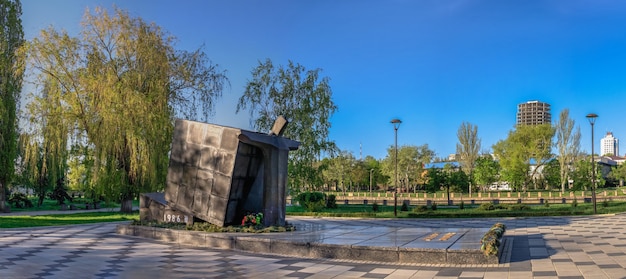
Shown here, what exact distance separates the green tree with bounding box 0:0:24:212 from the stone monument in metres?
18.1

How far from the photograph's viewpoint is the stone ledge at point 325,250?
9.87 m

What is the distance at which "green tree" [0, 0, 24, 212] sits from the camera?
28.7m

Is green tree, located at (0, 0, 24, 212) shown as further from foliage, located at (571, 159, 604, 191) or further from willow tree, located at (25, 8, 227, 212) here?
foliage, located at (571, 159, 604, 191)

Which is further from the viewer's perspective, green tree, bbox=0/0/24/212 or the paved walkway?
green tree, bbox=0/0/24/212

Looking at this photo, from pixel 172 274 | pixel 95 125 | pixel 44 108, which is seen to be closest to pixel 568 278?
pixel 172 274

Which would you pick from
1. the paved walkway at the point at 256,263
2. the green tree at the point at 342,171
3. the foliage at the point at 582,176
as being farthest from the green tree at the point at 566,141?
the paved walkway at the point at 256,263

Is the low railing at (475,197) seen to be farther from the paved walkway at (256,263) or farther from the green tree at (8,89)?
the paved walkway at (256,263)

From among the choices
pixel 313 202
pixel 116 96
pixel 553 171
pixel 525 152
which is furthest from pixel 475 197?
pixel 116 96

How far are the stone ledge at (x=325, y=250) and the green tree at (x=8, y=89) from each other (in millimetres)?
20740

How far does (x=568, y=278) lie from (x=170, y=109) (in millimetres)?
23911

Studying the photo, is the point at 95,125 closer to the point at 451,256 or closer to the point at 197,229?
the point at 197,229

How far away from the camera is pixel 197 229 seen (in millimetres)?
14672

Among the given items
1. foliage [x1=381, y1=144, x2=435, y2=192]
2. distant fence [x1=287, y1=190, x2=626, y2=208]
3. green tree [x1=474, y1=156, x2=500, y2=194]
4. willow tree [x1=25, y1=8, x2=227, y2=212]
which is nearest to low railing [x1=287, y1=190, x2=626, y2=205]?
distant fence [x1=287, y1=190, x2=626, y2=208]

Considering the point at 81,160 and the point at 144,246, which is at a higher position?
the point at 81,160
